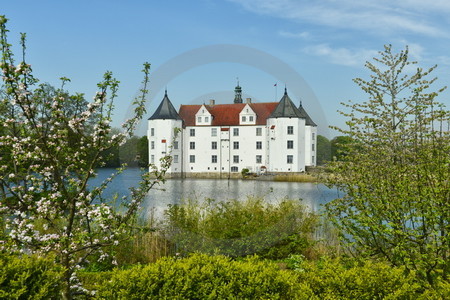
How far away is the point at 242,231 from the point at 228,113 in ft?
122

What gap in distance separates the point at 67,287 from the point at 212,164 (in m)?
38.3

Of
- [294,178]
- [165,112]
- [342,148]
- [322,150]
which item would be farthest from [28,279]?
[322,150]

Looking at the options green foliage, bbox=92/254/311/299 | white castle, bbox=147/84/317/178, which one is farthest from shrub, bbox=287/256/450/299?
white castle, bbox=147/84/317/178

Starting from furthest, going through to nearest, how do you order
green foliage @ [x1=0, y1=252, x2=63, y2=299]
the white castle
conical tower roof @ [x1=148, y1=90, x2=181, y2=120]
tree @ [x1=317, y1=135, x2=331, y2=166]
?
tree @ [x1=317, y1=135, x2=331, y2=166], the white castle, conical tower roof @ [x1=148, y1=90, x2=181, y2=120], green foliage @ [x1=0, y1=252, x2=63, y2=299]

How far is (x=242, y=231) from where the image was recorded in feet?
28.0

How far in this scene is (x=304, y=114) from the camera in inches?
1773

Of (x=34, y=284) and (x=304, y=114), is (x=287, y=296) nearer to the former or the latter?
(x=34, y=284)

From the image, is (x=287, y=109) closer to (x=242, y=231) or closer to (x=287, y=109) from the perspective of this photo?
(x=287, y=109)

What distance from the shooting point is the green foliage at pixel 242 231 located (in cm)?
841

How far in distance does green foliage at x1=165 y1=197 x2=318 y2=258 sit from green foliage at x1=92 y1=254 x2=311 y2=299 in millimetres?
3272

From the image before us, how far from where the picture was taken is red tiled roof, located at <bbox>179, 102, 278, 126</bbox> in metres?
44.5

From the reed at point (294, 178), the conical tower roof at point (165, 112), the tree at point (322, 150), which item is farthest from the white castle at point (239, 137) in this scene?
the tree at point (322, 150)

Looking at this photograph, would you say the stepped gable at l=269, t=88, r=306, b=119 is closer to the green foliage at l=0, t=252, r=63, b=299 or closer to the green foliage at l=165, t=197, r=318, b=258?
the green foliage at l=165, t=197, r=318, b=258

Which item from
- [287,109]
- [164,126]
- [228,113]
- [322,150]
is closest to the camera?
[164,126]
